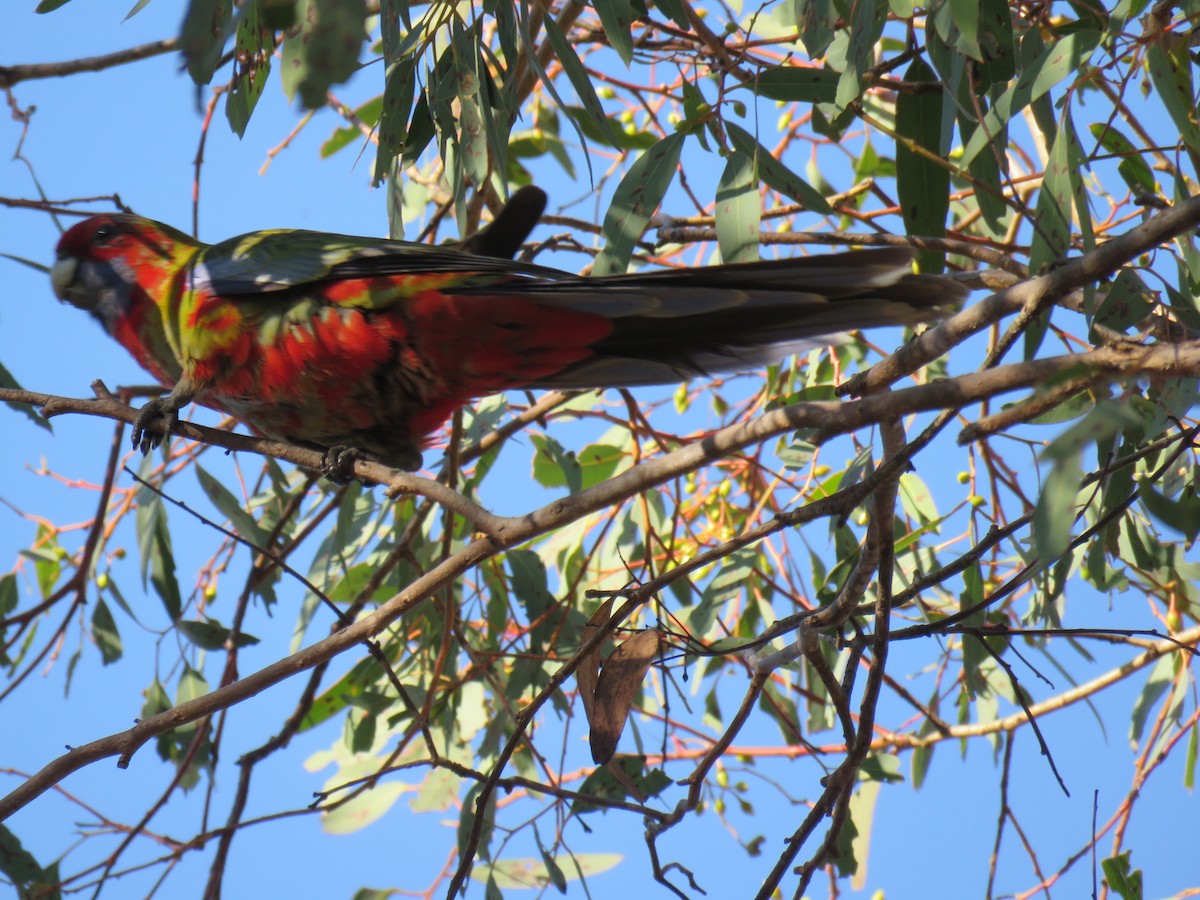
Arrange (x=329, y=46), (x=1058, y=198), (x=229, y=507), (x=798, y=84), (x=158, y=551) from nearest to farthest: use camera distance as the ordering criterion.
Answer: (x=329, y=46)
(x=1058, y=198)
(x=798, y=84)
(x=229, y=507)
(x=158, y=551)

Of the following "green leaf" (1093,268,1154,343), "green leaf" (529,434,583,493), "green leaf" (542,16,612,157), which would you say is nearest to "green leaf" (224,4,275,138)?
"green leaf" (542,16,612,157)

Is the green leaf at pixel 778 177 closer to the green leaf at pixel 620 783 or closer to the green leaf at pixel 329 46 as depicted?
the green leaf at pixel 620 783

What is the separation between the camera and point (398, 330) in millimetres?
2434

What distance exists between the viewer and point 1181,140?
6.17 ft

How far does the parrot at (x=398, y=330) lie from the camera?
2117 millimetres

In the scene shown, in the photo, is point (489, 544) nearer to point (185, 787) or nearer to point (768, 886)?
point (768, 886)

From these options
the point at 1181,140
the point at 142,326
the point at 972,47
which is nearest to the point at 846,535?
the point at 1181,140

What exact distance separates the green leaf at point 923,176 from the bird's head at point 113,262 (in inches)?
69.2

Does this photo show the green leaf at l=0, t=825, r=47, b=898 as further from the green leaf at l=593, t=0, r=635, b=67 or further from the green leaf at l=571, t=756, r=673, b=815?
the green leaf at l=593, t=0, r=635, b=67

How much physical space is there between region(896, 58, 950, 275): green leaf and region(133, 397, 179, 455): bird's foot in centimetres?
155

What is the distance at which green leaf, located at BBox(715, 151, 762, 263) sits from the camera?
2.03m

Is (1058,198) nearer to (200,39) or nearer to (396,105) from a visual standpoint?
(396,105)

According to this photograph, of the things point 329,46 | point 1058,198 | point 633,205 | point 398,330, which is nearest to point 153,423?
point 398,330

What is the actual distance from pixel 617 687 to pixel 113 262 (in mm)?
1925
